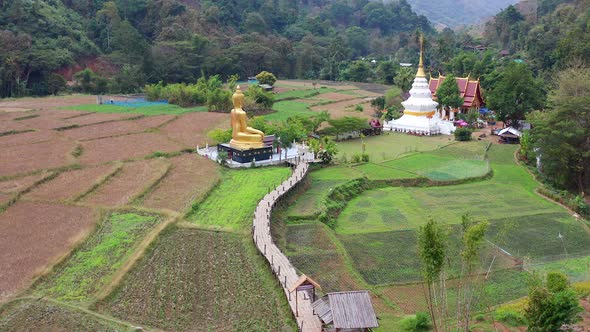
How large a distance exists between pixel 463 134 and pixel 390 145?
6.32m

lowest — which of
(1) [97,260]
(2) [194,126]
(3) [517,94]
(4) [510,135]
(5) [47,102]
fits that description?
(1) [97,260]

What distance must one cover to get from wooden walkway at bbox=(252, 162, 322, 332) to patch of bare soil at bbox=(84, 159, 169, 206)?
7126 millimetres

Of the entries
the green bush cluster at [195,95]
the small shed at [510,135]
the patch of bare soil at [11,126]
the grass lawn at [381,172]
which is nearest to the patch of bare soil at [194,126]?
the green bush cluster at [195,95]

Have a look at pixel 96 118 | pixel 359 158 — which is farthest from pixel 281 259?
pixel 96 118

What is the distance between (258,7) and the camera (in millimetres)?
118375

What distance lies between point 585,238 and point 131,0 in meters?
84.3

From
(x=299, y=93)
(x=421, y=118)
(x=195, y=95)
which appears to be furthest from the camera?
(x=299, y=93)

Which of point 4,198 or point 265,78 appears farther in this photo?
→ point 265,78

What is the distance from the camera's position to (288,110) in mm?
61281

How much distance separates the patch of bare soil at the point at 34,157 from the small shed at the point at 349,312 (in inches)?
925

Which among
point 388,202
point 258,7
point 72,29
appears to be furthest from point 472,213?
point 258,7

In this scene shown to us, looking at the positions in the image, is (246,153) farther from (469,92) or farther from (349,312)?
(469,92)

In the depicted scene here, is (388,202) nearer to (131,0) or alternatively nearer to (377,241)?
(377,241)

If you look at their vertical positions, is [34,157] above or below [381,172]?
above
